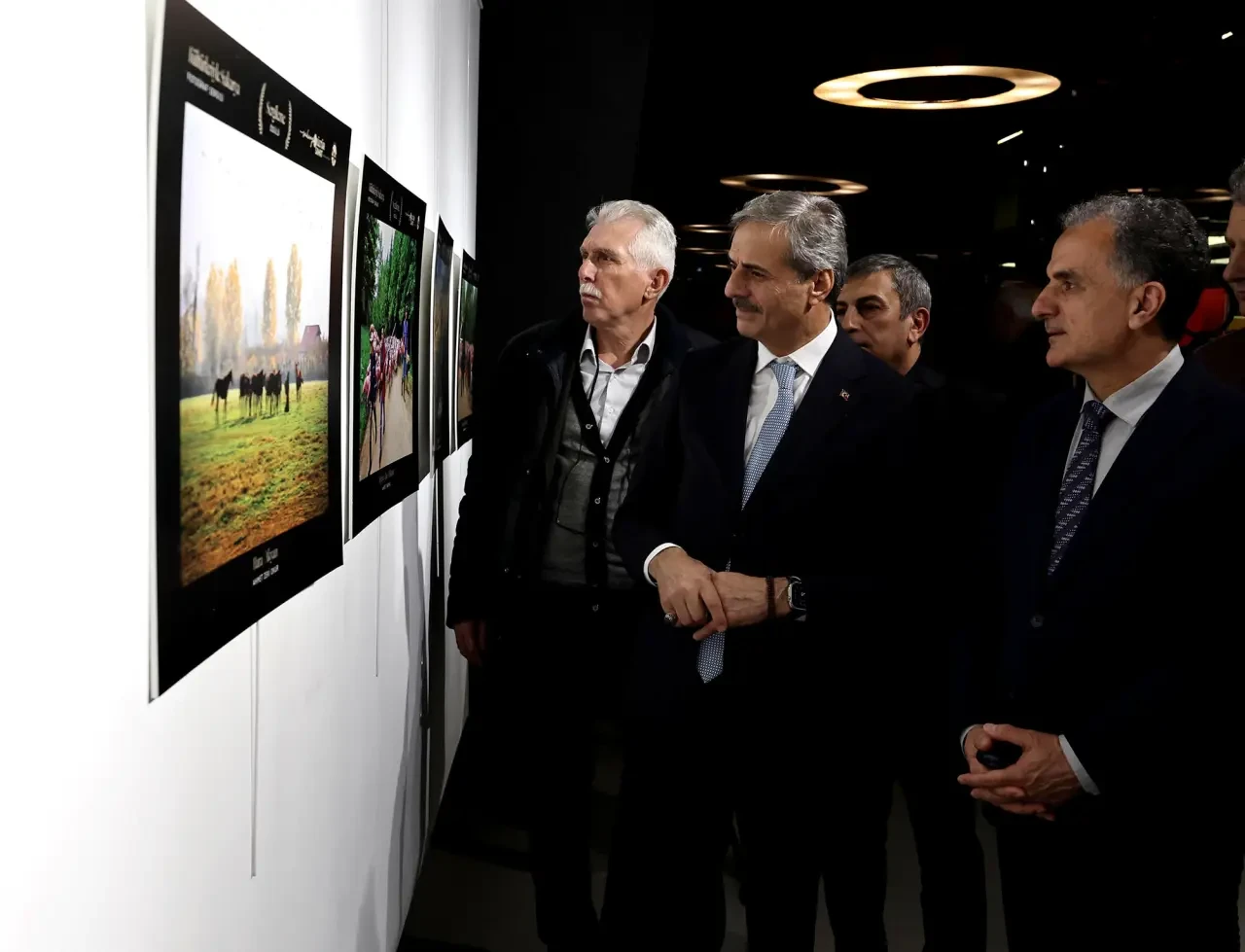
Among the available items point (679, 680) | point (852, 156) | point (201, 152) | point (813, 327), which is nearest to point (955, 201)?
point (852, 156)

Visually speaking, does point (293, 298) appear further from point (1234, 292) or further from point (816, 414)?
point (1234, 292)

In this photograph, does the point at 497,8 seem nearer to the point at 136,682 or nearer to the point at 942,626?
the point at 942,626

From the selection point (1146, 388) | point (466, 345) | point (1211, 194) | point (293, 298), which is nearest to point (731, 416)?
point (1146, 388)

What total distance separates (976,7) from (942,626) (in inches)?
95.5

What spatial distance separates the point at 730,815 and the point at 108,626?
193 cm

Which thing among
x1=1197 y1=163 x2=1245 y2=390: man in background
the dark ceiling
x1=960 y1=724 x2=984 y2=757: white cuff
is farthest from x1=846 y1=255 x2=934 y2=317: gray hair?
x1=960 y1=724 x2=984 y2=757: white cuff

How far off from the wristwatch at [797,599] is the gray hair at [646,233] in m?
1.27

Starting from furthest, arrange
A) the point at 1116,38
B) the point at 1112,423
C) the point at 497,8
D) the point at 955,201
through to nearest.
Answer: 1. the point at 955,201
2. the point at 497,8
3. the point at 1116,38
4. the point at 1112,423

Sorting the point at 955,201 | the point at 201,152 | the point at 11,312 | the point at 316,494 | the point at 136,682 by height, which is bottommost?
the point at 136,682

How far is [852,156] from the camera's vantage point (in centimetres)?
664

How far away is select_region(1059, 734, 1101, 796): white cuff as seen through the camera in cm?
239

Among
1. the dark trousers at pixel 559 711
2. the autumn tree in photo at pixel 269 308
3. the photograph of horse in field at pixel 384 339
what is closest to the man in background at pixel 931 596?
the dark trousers at pixel 559 711

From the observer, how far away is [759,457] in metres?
2.91

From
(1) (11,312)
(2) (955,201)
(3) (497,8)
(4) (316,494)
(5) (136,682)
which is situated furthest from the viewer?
(2) (955,201)
